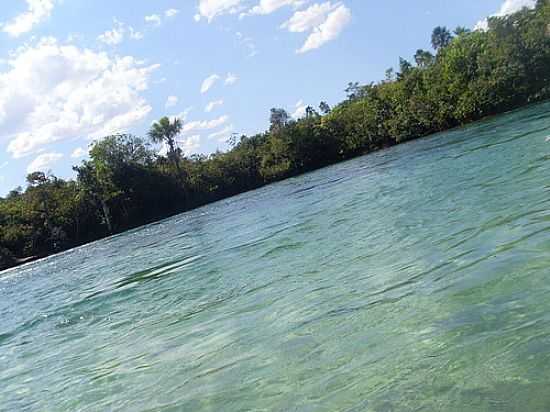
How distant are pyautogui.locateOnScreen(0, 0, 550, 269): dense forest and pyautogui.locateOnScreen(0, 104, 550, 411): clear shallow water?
55.0 metres

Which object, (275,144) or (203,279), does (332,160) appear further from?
(203,279)

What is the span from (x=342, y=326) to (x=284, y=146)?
278 feet

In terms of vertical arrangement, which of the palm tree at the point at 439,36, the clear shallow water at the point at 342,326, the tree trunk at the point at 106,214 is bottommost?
the clear shallow water at the point at 342,326

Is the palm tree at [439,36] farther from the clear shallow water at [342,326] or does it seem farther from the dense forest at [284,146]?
the clear shallow water at [342,326]

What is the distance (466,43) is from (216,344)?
7348 cm

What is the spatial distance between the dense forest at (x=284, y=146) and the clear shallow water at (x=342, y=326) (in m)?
55.0

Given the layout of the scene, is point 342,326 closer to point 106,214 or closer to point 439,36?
point 106,214

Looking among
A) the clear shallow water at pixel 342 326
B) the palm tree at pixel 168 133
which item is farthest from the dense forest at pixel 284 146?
the clear shallow water at pixel 342 326

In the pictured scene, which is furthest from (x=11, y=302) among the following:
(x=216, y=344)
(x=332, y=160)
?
(x=332, y=160)

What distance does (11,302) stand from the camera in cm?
2422

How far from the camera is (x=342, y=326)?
7555 mm

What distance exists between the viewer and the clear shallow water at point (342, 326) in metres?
5.45

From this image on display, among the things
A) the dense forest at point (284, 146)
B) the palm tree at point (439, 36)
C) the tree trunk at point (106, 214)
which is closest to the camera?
Answer: the dense forest at point (284, 146)

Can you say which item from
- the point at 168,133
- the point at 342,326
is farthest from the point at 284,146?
the point at 342,326
